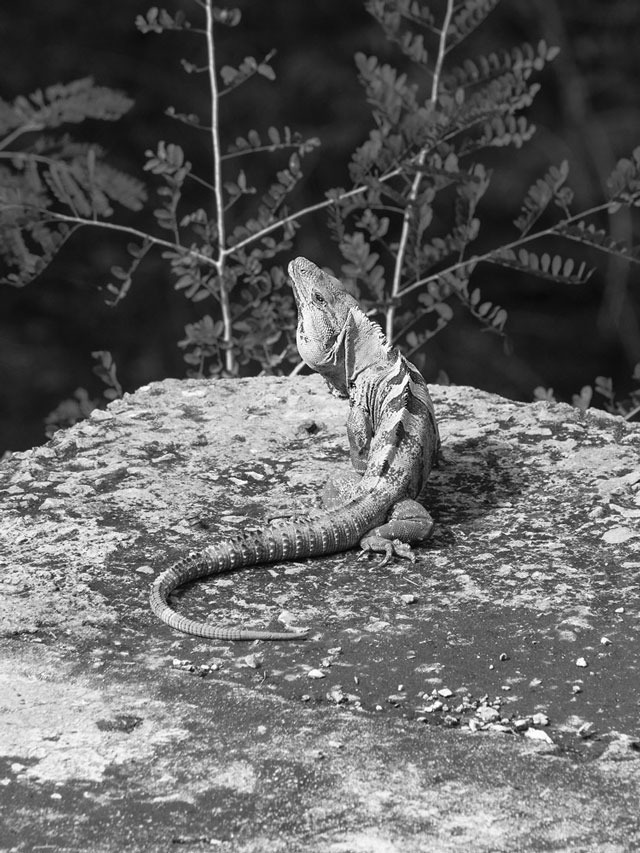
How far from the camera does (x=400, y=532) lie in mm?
3842

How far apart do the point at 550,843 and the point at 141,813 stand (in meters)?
0.78

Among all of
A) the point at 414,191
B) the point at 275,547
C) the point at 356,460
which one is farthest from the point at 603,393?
the point at 275,547

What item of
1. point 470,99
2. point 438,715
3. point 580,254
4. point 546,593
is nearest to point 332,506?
point 546,593

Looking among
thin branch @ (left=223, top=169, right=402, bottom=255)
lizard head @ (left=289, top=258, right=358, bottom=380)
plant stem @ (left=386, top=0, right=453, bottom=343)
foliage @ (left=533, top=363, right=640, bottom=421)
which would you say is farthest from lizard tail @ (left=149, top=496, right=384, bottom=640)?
thin branch @ (left=223, top=169, right=402, bottom=255)

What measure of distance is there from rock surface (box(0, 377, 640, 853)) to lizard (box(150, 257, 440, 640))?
0.06 metres

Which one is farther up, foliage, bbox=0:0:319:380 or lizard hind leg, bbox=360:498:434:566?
foliage, bbox=0:0:319:380

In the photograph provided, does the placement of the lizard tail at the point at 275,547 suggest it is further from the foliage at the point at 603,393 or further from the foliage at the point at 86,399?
the foliage at the point at 86,399

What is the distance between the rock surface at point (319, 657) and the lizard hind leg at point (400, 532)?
0.05 meters

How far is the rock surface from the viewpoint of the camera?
2.60 metres

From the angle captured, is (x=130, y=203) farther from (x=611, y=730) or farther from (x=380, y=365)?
(x=611, y=730)

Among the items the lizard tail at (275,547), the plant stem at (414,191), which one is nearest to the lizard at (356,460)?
the lizard tail at (275,547)

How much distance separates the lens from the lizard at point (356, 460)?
12.0 ft

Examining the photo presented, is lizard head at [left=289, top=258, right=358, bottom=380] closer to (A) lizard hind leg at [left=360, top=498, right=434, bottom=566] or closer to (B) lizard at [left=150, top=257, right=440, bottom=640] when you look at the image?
(B) lizard at [left=150, top=257, right=440, bottom=640]

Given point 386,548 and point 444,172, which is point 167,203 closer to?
point 444,172
